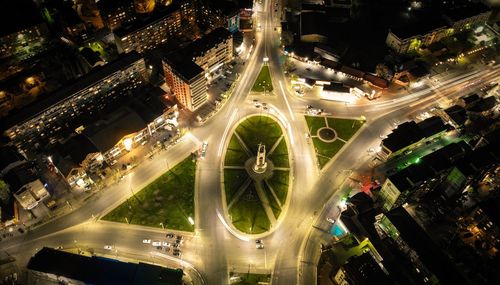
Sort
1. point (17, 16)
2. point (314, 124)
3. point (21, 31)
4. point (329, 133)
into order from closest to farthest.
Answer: point (329, 133) → point (314, 124) → point (21, 31) → point (17, 16)

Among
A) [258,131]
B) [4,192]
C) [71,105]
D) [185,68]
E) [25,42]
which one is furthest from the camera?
[25,42]

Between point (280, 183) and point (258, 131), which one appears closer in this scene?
point (280, 183)

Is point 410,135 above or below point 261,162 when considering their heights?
below

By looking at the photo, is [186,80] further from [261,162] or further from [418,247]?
[418,247]

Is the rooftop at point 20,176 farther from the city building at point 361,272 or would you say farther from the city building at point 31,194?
the city building at point 361,272

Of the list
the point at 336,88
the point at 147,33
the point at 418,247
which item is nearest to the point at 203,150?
Answer: the point at 336,88

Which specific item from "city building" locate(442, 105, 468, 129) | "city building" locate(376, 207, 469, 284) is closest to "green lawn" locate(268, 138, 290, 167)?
"city building" locate(376, 207, 469, 284)
